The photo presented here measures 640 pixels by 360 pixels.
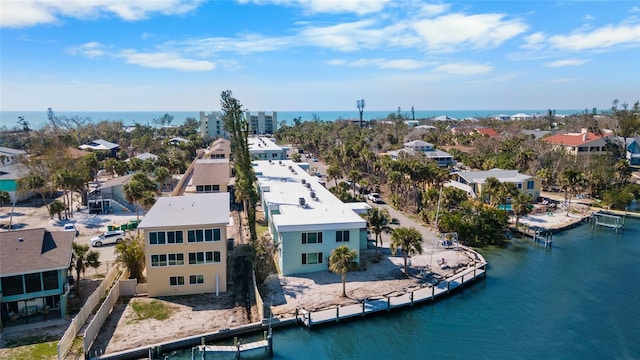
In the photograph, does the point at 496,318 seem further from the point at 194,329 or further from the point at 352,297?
the point at 194,329

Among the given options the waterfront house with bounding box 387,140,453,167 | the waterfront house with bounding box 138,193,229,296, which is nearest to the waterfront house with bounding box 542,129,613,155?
the waterfront house with bounding box 387,140,453,167

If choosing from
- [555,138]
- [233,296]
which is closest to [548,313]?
[233,296]

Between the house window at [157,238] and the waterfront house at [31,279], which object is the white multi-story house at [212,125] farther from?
the waterfront house at [31,279]

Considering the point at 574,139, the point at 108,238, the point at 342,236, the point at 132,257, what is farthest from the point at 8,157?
the point at 574,139

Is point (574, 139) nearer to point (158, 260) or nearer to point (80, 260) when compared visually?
point (158, 260)

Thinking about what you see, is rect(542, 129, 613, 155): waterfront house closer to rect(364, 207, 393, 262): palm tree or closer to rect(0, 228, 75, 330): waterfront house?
rect(364, 207, 393, 262): palm tree
